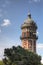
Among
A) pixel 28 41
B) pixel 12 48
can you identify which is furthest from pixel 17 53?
pixel 28 41

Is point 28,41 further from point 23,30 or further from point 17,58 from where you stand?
point 17,58

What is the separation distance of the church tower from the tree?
57.0 ft

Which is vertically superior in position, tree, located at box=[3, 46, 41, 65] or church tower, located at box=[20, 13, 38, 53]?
church tower, located at box=[20, 13, 38, 53]

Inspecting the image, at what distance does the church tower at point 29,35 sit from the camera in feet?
307

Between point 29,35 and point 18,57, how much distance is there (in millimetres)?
21994

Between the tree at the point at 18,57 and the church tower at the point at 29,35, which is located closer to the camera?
the tree at the point at 18,57

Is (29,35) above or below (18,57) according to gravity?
above

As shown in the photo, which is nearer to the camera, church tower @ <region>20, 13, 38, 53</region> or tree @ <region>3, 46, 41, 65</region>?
tree @ <region>3, 46, 41, 65</region>

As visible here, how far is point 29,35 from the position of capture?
9400 centimetres

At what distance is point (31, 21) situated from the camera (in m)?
96.2

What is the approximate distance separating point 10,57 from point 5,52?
1.67 metres

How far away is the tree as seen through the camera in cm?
7044

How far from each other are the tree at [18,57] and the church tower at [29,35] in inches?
684

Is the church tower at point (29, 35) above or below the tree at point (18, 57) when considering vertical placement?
above
